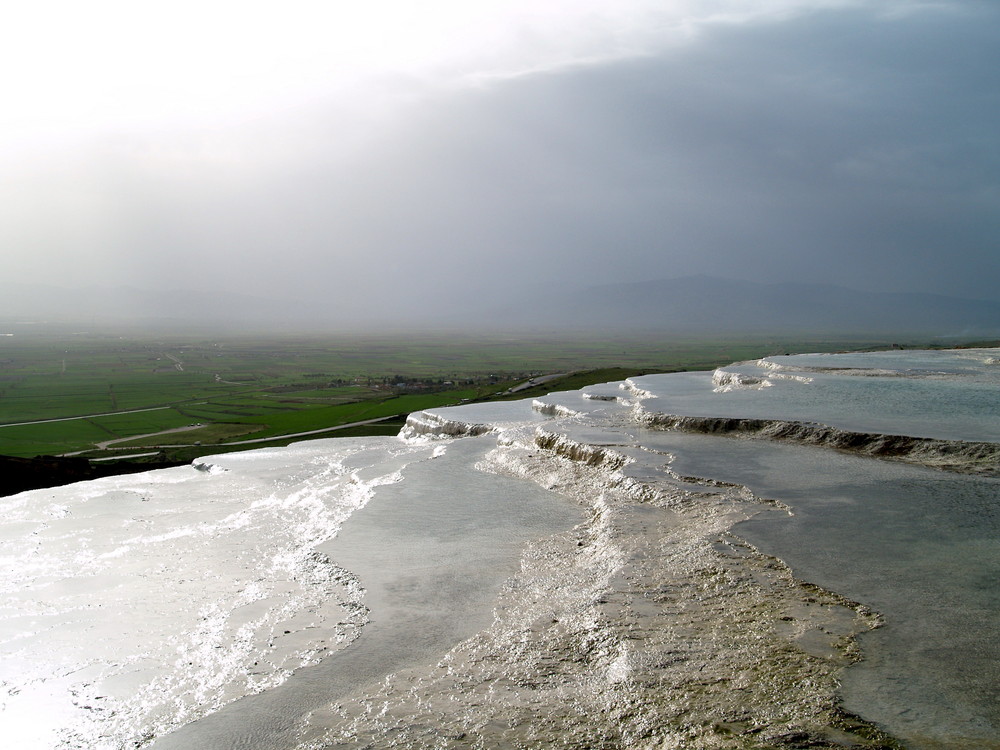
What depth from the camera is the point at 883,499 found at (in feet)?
42.3

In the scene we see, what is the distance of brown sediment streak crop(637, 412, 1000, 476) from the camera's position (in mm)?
14828

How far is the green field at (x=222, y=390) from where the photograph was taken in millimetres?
46250

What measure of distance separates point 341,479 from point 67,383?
79861 millimetres

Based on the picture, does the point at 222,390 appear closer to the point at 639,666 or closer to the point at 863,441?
the point at 863,441

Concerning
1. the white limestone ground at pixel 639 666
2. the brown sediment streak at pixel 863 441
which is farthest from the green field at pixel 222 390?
the white limestone ground at pixel 639 666

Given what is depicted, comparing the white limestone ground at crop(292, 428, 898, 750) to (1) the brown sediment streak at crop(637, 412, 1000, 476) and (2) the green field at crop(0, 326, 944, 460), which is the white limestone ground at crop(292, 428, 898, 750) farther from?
(2) the green field at crop(0, 326, 944, 460)

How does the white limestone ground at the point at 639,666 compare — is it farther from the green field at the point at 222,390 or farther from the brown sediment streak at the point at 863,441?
the green field at the point at 222,390

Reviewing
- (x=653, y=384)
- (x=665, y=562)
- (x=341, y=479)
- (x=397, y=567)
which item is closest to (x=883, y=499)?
(x=665, y=562)

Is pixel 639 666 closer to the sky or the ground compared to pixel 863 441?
closer to the ground

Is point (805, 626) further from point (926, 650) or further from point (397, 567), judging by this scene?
point (397, 567)

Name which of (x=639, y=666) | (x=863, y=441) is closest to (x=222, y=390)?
(x=863, y=441)

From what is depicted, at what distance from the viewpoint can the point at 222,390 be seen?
76125 millimetres

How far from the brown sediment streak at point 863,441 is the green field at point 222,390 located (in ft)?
67.9

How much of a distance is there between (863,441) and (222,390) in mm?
73122
